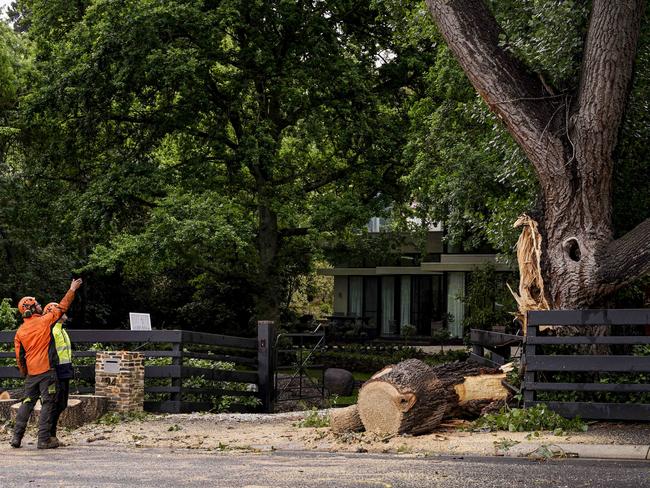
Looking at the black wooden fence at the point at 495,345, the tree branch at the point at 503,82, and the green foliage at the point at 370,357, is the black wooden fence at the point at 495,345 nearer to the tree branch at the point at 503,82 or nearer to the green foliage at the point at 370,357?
the tree branch at the point at 503,82

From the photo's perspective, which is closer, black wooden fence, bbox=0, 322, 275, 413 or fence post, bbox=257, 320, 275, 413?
black wooden fence, bbox=0, 322, 275, 413

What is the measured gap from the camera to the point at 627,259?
1377 cm

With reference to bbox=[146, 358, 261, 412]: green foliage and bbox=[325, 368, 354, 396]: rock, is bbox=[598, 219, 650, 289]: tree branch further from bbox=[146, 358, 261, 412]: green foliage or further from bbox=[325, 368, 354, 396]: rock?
bbox=[325, 368, 354, 396]: rock

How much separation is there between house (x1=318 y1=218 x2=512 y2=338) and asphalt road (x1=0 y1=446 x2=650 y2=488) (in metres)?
27.3

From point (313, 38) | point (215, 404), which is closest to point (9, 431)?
point (215, 404)

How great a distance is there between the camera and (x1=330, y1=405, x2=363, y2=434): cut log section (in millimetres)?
13328

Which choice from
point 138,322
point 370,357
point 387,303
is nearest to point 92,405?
point 138,322

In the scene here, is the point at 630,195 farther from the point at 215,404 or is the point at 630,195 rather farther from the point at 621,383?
the point at 215,404

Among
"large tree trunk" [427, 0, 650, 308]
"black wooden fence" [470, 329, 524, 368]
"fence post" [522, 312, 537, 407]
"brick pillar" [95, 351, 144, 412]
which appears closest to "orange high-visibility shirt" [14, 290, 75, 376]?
"brick pillar" [95, 351, 144, 412]

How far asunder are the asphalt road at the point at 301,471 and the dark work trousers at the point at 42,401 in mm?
854

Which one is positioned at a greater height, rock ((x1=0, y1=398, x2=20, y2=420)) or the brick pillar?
the brick pillar

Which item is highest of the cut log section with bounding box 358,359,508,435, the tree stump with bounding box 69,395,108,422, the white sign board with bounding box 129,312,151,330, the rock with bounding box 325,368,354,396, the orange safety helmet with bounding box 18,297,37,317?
the orange safety helmet with bounding box 18,297,37,317

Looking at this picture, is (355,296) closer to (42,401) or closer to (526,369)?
(526,369)

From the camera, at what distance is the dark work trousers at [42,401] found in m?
13.0
